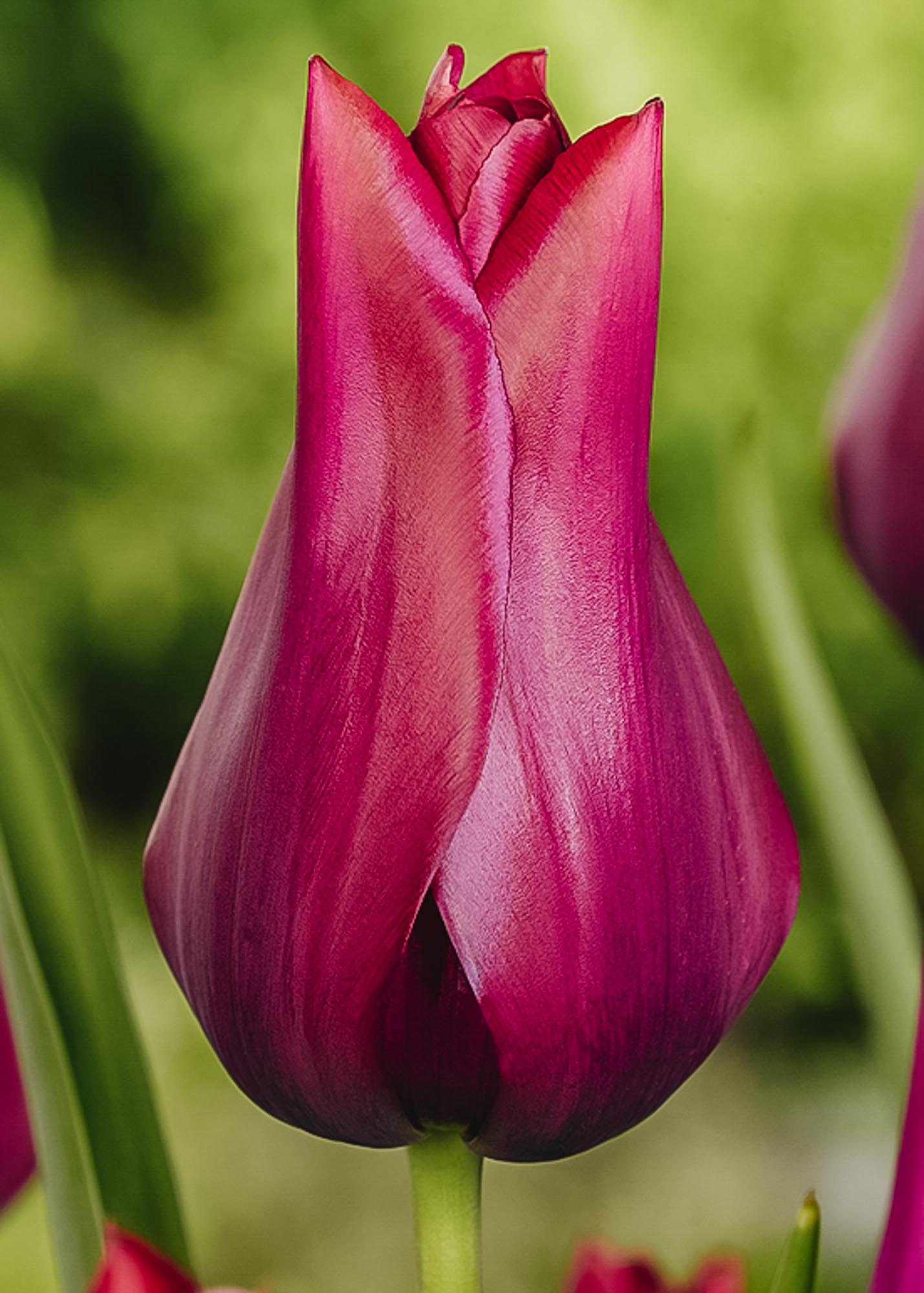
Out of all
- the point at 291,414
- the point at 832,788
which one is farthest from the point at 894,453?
the point at 291,414

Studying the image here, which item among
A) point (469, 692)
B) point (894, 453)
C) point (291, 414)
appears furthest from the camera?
point (291, 414)

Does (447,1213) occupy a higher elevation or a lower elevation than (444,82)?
lower

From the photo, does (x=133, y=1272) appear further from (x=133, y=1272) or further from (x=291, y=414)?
(x=291, y=414)

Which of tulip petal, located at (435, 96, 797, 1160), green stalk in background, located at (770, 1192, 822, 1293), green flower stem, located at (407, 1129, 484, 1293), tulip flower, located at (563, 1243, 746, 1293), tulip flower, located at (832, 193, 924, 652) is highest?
tulip flower, located at (832, 193, 924, 652)

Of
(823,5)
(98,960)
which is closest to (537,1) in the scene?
(823,5)

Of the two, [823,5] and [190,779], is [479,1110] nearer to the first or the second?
[190,779]

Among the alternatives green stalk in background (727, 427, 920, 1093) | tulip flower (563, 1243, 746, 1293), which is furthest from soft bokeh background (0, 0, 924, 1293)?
tulip flower (563, 1243, 746, 1293)

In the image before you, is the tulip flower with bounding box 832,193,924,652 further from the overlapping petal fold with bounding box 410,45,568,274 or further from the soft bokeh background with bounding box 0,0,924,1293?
the soft bokeh background with bounding box 0,0,924,1293
